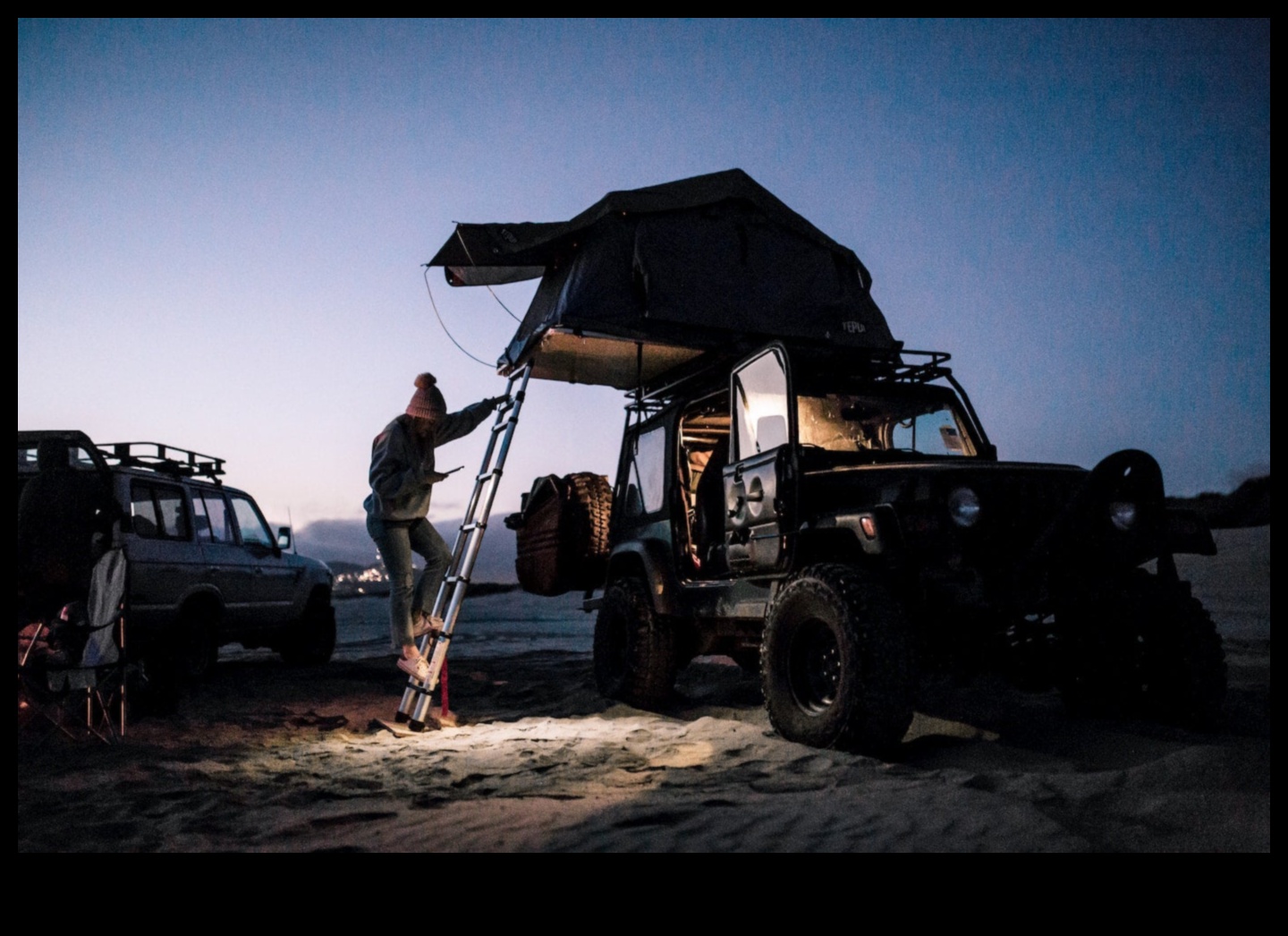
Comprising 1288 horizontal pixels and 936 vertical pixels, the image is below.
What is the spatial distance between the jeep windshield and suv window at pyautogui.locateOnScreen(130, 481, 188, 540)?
562 centimetres

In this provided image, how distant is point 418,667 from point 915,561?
3259mm

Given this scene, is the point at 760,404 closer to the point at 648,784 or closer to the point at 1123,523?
the point at 1123,523

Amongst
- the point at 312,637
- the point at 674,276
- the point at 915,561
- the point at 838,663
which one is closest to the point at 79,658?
the point at 838,663

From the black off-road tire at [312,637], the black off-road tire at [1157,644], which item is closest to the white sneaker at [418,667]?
the black off-road tire at [1157,644]

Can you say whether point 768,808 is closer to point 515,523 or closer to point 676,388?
point 676,388

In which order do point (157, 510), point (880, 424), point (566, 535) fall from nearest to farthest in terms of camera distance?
point (880, 424)
point (566, 535)
point (157, 510)

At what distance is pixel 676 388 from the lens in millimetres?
7004

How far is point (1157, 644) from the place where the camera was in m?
4.75

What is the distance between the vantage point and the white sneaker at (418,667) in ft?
19.5

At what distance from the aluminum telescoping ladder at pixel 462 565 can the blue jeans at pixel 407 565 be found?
0.11 m

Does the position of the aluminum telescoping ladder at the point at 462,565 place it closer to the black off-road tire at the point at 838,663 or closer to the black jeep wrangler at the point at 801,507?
the black jeep wrangler at the point at 801,507

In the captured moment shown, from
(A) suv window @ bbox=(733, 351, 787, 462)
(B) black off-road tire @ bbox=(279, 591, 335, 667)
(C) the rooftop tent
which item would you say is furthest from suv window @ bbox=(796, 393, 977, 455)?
(B) black off-road tire @ bbox=(279, 591, 335, 667)

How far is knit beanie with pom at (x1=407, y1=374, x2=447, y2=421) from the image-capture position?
6.44 metres

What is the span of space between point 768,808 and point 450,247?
17.4 ft
